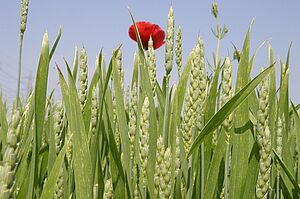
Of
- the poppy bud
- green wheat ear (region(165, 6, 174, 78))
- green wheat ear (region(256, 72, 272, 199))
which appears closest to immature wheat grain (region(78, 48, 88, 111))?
green wheat ear (region(165, 6, 174, 78))

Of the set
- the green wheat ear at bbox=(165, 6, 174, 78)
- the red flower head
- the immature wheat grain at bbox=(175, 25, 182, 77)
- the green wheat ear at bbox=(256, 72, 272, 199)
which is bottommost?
the green wheat ear at bbox=(256, 72, 272, 199)

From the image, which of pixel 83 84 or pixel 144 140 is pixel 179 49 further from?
pixel 144 140

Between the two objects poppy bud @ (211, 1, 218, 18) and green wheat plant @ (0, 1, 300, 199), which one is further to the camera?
poppy bud @ (211, 1, 218, 18)

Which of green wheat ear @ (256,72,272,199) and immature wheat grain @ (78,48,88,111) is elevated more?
immature wheat grain @ (78,48,88,111)

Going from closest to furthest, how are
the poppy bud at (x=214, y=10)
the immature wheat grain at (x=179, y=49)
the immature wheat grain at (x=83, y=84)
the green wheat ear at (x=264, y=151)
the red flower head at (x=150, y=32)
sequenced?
the green wheat ear at (x=264, y=151), the immature wheat grain at (x=83, y=84), the immature wheat grain at (x=179, y=49), the poppy bud at (x=214, y=10), the red flower head at (x=150, y=32)

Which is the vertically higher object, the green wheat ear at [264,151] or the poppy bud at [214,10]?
the poppy bud at [214,10]

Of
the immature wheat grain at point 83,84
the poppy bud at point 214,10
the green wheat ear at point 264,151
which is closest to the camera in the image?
the green wheat ear at point 264,151

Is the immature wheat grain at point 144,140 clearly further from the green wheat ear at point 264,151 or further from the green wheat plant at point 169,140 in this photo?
the green wheat ear at point 264,151

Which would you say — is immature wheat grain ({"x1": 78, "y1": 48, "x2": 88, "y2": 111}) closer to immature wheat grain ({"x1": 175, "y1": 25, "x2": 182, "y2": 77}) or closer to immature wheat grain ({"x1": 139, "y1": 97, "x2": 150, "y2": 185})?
immature wheat grain ({"x1": 139, "y1": 97, "x2": 150, "y2": 185})

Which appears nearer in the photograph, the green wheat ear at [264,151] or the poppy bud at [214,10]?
the green wheat ear at [264,151]

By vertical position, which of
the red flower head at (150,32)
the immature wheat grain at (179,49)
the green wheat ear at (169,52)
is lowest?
the green wheat ear at (169,52)

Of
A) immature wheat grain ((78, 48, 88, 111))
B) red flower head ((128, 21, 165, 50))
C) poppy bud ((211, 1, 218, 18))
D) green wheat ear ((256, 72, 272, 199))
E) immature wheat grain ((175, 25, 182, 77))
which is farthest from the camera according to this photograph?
red flower head ((128, 21, 165, 50))

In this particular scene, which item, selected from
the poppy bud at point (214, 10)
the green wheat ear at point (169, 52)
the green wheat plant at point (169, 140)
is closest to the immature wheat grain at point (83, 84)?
the green wheat plant at point (169, 140)

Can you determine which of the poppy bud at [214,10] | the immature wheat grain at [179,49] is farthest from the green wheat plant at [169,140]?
the poppy bud at [214,10]
